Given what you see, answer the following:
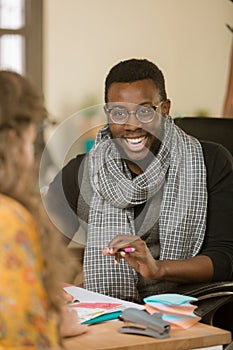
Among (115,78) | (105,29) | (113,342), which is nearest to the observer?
(113,342)

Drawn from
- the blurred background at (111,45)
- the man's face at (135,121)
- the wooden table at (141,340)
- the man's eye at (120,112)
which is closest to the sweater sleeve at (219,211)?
the man's face at (135,121)

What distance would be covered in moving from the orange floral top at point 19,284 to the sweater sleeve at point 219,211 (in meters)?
1.49

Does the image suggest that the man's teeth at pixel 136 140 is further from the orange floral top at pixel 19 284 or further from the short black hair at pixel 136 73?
the orange floral top at pixel 19 284

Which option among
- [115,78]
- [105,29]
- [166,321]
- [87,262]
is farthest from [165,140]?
[105,29]

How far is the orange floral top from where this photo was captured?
125 cm

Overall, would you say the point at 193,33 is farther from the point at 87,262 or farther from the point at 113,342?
the point at 113,342

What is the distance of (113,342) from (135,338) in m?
0.06

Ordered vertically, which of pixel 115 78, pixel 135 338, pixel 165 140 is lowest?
pixel 135 338

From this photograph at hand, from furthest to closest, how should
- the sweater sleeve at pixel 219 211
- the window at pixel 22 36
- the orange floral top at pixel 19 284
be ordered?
the window at pixel 22 36, the sweater sleeve at pixel 219 211, the orange floral top at pixel 19 284

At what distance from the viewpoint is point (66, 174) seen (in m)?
2.97

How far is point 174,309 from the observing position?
2.08 metres

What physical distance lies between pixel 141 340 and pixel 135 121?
3.21ft

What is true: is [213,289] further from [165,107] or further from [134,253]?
[165,107]

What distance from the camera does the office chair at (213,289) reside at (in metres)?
2.53
